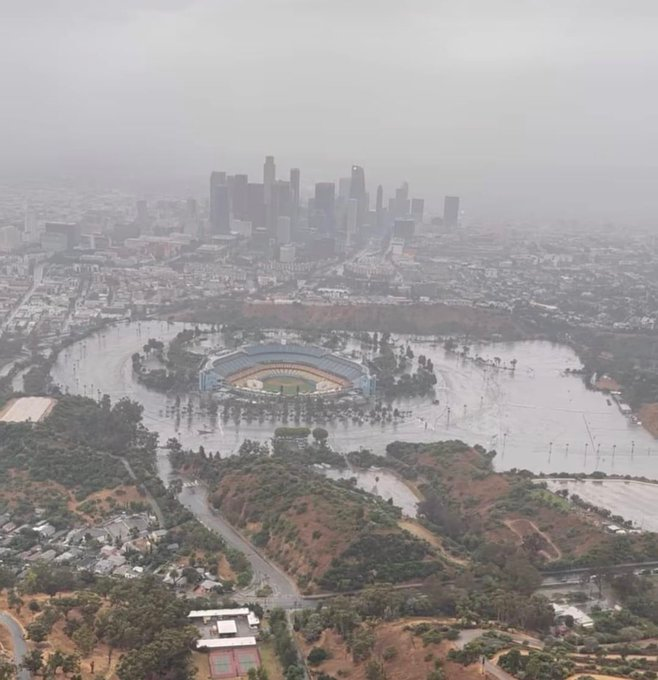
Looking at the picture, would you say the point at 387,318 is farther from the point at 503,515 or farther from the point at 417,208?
the point at 417,208

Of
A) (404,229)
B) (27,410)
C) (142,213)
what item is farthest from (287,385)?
(142,213)

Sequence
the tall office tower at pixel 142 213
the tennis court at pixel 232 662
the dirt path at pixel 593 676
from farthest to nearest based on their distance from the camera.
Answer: the tall office tower at pixel 142 213 < the tennis court at pixel 232 662 < the dirt path at pixel 593 676

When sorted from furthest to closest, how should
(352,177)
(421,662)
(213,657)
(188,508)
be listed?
(352,177) < (188,508) < (213,657) < (421,662)

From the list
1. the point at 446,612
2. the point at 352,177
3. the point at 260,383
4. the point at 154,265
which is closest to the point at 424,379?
the point at 260,383

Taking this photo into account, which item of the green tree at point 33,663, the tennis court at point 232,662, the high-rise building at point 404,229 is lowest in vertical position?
the tennis court at point 232,662

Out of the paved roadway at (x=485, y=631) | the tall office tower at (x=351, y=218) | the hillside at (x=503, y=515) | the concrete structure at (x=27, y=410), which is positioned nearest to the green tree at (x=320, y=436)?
the hillside at (x=503, y=515)

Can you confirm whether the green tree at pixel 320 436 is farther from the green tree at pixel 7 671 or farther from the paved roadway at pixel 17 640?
the green tree at pixel 7 671

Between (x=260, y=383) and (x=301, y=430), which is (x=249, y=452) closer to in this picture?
(x=301, y=430)
